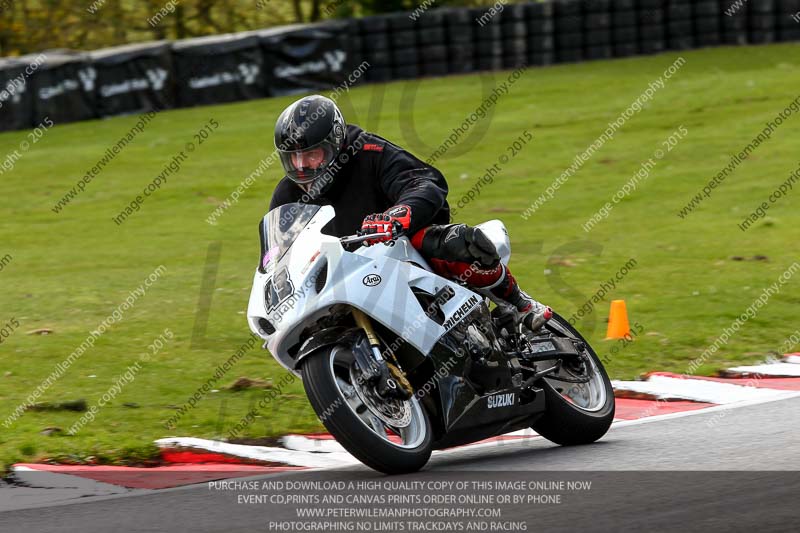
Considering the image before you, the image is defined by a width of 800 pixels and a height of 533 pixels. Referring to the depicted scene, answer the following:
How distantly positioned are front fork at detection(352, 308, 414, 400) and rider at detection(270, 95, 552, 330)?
1.70 ft

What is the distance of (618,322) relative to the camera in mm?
9969

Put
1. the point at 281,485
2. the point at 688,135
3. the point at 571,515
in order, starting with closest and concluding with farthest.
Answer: the point at 571,515 → the point at 281,485 → the point at 688,135

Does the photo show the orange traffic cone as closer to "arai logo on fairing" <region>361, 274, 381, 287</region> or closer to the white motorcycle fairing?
the white motorcycle fairing

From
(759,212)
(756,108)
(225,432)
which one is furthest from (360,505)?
(756,108)

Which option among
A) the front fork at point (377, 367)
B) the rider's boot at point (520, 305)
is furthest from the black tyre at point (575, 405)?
the front fork at point (377, 367)

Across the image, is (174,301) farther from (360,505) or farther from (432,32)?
(432,32)

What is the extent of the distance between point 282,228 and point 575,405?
2022 mm

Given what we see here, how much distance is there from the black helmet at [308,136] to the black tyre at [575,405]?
1716 mm

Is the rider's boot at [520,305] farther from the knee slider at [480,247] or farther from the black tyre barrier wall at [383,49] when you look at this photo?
the black tyre barrier wall at [383,49]

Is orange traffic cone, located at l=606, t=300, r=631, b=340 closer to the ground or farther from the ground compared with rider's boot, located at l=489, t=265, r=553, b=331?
closer to the ground

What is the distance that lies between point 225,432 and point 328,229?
5.30ft

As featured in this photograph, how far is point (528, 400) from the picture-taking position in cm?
691

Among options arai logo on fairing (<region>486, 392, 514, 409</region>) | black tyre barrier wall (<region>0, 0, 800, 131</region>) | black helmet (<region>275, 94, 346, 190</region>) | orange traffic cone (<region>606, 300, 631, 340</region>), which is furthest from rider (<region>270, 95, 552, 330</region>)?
black tyre barrier wall (<region>0, 0, 800, 131</region>)

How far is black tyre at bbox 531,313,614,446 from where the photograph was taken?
7.08m
